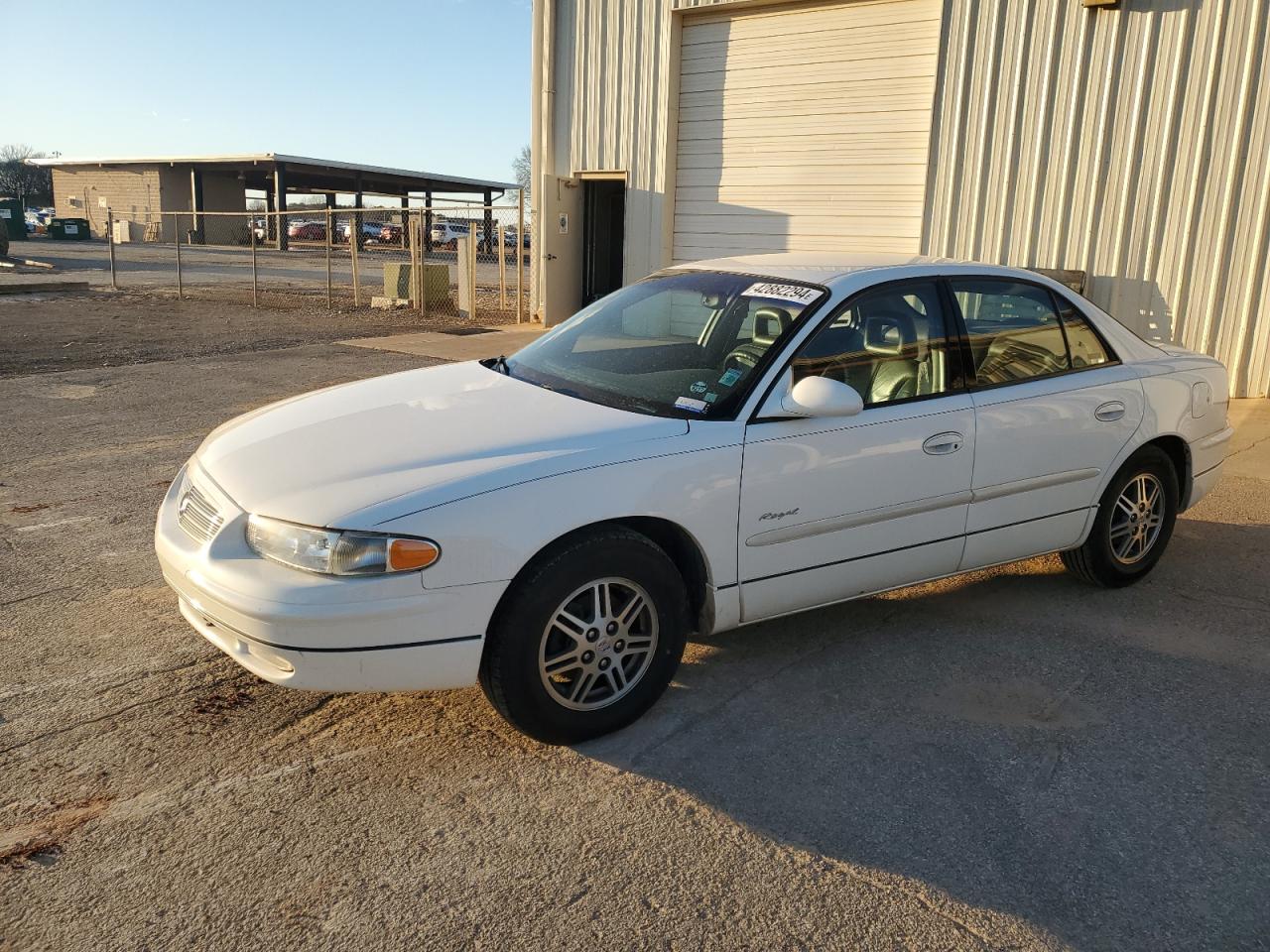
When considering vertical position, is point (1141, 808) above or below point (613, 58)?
below

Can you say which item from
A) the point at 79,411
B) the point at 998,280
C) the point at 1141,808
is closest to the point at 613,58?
the point at 79,411

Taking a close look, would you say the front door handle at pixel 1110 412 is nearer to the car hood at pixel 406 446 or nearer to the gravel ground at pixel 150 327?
the car hood at pixel 406 446

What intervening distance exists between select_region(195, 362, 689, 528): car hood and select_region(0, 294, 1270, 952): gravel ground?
85 centimetres

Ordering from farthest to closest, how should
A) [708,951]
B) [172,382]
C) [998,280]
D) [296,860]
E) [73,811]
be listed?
[172,382] < [998,280] < [73,811] < [296,860] < [708,951]

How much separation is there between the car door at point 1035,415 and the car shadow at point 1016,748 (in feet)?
1.54

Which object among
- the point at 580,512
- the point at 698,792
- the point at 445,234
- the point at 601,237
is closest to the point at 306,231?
the point at 445,234

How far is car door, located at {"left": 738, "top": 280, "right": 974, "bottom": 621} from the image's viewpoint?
3.67 m

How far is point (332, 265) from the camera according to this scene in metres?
39.7

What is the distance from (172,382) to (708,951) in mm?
9674

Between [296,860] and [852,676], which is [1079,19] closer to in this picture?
[852,676]

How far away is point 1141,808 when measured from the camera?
3.11m

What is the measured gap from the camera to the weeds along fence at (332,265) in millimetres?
18719

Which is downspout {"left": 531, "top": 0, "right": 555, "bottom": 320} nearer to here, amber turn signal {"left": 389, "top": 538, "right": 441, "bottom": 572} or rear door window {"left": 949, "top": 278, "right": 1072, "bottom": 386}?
rear door window {"left": 949, "top": 278, "right": 1072, "bottom": 386}

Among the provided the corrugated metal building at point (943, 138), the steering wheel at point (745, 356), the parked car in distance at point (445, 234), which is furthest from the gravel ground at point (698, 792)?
the parked car in distance at point (445, 234)
